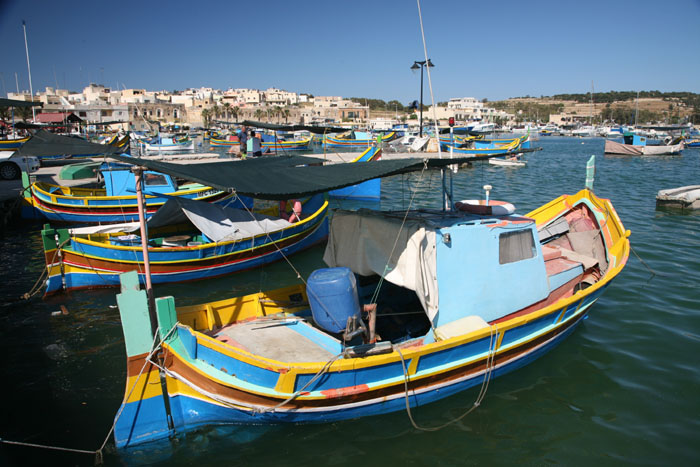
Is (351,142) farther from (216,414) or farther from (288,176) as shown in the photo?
(216,414)

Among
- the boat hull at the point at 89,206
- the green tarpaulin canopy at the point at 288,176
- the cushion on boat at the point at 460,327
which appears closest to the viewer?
the green tarpaulin canopy at the point at 288,176

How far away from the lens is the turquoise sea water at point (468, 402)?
576 cm

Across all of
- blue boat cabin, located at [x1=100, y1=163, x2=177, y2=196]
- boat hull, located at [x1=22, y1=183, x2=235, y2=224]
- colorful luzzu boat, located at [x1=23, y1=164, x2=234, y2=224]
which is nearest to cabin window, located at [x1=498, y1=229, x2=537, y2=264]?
colorful luzzu boat, located at [x1=23, y1=164, x2=234, y2=224]

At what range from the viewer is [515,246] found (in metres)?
7.22

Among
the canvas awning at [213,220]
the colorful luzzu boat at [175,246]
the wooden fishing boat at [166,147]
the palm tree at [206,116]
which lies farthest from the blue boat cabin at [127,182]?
the palm tree at [206,116]

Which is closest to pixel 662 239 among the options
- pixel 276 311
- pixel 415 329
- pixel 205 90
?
pixel 415 329

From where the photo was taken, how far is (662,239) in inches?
598

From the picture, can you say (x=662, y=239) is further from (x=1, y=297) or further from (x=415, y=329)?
(x=1, y=297)

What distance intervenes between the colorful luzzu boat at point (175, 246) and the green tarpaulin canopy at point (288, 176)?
4.11 meters

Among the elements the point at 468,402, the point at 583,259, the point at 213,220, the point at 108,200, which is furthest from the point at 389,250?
the point at 108,200

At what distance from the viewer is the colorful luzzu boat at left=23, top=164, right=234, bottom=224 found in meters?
17.4

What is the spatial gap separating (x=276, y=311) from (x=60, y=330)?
16.6 ft

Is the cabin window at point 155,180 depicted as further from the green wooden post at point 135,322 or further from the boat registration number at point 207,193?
the green wooden post at point 135,322

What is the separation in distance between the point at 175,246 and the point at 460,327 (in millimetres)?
8449
